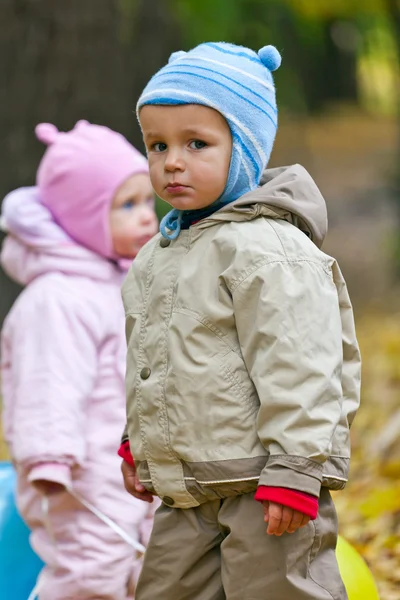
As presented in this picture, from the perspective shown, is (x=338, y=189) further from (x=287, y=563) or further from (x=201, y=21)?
(x=287, y=563)

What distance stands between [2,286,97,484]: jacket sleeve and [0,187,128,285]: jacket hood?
0.50 feet

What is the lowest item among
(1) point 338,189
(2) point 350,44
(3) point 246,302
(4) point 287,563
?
(1) point 338,189

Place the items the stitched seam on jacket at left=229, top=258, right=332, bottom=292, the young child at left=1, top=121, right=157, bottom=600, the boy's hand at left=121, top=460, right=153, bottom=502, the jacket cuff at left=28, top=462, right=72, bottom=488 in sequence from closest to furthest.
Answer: the stitched seam on jacket at left=229, top=258, right=332, bottom=292, the boy's hand at left=121, top=460, right=153, bottom=502, the jacket cuff at left=28, top=462, right=72, bottom=488, the young child at left=1, top=121, right=157, bottom=600

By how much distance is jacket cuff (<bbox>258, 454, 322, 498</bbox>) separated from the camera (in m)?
2.56

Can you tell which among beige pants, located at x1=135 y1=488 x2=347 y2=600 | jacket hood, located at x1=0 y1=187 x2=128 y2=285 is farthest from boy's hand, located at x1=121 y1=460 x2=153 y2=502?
jacket hood, located at x1=0 y1=187 x2=128 y2=285

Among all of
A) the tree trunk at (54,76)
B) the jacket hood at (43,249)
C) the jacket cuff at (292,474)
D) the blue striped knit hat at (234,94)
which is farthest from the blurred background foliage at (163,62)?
the jacket cuff at (292,474)

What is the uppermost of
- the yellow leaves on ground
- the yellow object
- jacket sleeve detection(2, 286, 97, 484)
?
jacket sleeve detection(2, 286, 97, 484)

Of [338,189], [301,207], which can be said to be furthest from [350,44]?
[301,207]

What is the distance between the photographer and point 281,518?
2586mm

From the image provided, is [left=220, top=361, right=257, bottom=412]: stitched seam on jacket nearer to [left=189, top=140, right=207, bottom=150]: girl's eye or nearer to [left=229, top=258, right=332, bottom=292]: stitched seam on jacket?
[left=229, top=258, right=332, bottom=292]: stitched seam on jacket

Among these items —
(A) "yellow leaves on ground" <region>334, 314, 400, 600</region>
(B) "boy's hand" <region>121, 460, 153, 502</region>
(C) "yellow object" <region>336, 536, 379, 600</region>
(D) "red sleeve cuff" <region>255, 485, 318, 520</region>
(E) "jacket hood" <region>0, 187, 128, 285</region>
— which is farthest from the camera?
(A) "yellow leaves on ground" <region>334, 314, 400, 600</region>

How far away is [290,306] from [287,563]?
643mm

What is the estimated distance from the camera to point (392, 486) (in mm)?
5625

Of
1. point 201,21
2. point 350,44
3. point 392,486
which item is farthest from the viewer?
point 350,44
